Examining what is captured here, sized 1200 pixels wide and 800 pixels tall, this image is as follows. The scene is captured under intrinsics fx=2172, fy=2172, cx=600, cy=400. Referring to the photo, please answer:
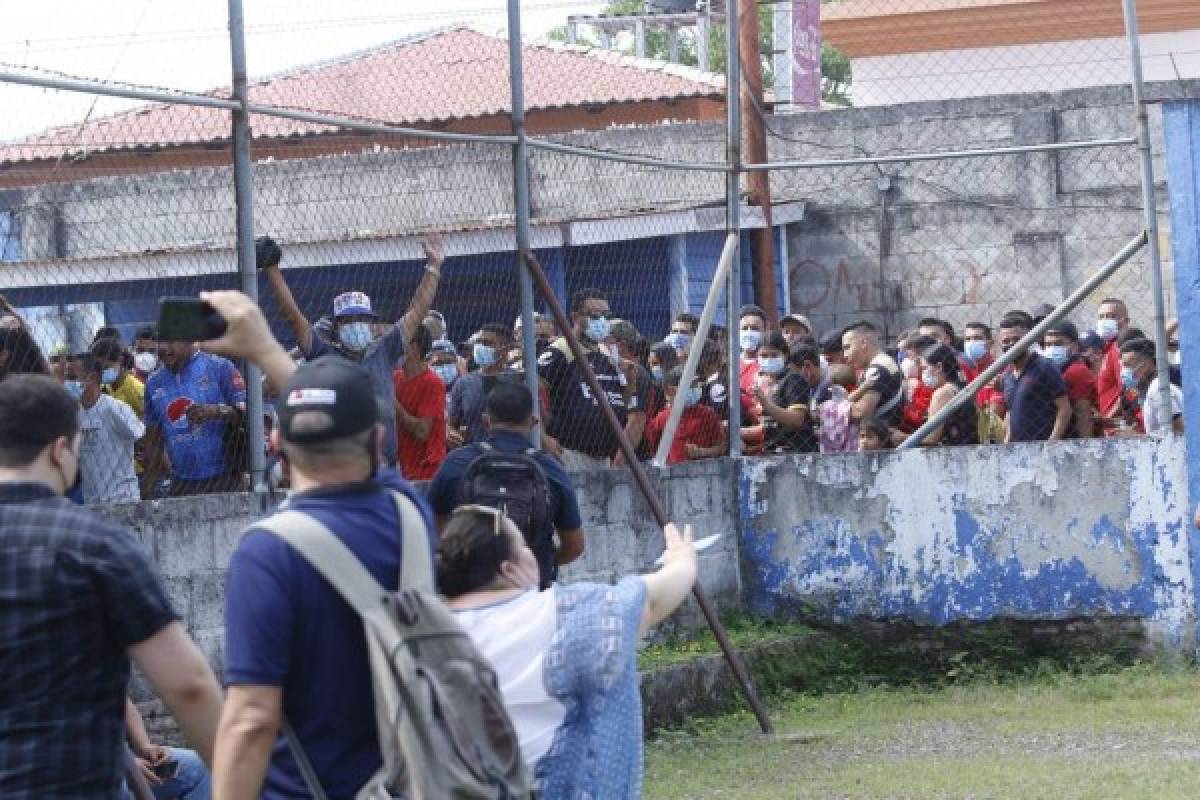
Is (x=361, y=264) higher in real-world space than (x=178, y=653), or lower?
higher

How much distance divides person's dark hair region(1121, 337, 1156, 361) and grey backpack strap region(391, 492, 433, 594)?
8.81m

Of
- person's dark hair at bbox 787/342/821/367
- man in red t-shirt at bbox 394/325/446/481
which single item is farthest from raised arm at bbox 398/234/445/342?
person's dark hair at bbox 787/342/821/367

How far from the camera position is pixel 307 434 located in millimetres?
→ 4371

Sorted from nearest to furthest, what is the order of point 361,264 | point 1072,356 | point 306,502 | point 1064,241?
point 306,502, point 361,264, point 1072,356, point 1064,241

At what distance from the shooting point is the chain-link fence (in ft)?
32.0

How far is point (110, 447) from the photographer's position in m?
9.37

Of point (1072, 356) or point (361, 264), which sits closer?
point (361, 264)

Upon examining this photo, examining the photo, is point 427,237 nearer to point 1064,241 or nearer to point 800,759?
point 800,759

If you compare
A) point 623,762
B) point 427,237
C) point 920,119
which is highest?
point 920,119

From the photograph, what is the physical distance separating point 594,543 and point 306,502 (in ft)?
22.1

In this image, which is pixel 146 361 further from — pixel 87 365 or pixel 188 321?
pixel 188 321

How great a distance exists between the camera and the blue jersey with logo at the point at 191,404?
9219 millimetres

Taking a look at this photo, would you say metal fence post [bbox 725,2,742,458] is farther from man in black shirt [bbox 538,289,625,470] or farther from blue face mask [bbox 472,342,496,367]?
blue face mask [bbox 472,342,496,367]

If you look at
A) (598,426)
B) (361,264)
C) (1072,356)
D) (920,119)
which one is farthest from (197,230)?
(920,119)
